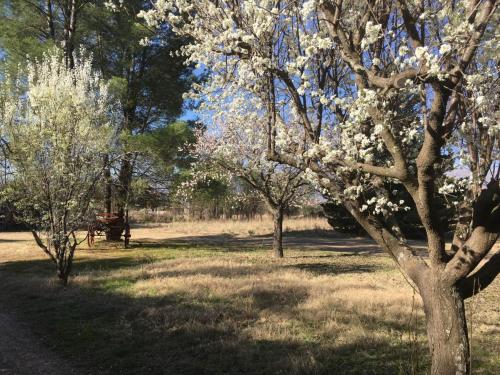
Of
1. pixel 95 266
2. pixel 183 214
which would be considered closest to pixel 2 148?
pixel 95 266

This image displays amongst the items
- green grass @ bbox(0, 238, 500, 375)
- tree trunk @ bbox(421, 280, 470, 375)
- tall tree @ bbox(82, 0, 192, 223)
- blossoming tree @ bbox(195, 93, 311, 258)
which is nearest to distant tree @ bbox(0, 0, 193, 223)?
tall tree @ bbox(82, 0, 192, 223)

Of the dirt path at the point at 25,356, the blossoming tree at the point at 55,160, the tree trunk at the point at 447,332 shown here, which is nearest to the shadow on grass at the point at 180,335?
the dirt path at the point at 25,356

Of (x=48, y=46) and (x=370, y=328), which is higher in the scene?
(x=48, y=46)

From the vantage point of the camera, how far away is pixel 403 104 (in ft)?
16.0

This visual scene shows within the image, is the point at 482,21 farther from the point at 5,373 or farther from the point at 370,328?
the point at 5,373

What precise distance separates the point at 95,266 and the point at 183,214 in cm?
3193

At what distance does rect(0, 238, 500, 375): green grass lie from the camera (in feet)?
18.6

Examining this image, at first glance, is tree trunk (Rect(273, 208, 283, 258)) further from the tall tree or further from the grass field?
the tall tree

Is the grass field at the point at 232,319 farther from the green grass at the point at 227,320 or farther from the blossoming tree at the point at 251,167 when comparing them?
the blossoming tree at the point at 251,167

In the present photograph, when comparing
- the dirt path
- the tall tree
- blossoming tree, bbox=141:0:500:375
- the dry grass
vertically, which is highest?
the tall tree

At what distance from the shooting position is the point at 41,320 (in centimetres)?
805

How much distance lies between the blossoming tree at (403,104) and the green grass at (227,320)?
0.70 metres

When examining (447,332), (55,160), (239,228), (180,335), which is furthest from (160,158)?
(239,228)

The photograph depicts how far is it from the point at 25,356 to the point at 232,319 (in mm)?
2927
